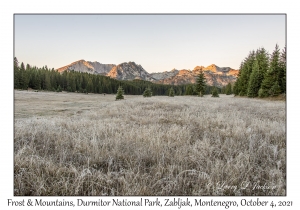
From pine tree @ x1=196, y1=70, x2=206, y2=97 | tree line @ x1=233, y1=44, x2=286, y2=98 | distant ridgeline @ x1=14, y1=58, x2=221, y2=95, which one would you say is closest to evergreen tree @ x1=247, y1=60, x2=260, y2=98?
tree line @ x1=233, y1=44, x2=286, y2=98

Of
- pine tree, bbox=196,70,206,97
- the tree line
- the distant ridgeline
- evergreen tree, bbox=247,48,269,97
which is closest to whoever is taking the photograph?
the tree line

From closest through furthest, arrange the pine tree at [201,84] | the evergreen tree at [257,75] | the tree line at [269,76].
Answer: the tree line at [269,76] < the evergreen tree at [257,75] < the pine tree at [201,84]

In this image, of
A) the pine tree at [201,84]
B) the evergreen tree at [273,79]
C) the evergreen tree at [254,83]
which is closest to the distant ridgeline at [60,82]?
the pine tree at [201,84]

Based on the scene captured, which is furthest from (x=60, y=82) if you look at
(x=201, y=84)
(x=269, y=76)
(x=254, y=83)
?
(x=269, y=76)

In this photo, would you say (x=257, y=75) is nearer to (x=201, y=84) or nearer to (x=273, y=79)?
(x=273, y=79)

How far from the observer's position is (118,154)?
3008 millimetres

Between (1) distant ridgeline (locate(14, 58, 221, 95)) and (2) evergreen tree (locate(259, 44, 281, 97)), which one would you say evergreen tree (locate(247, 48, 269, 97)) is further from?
(1) distant ridgeline (locate(14, 58, 221, 95))

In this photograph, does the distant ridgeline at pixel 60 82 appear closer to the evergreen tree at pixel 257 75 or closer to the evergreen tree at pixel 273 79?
the evergreen tree at pixel 257 75

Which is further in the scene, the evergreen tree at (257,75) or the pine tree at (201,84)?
the pine tree at (201,84)

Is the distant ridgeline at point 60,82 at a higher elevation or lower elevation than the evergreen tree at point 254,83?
higher

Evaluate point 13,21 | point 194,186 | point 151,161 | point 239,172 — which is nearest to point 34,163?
point 151,161
